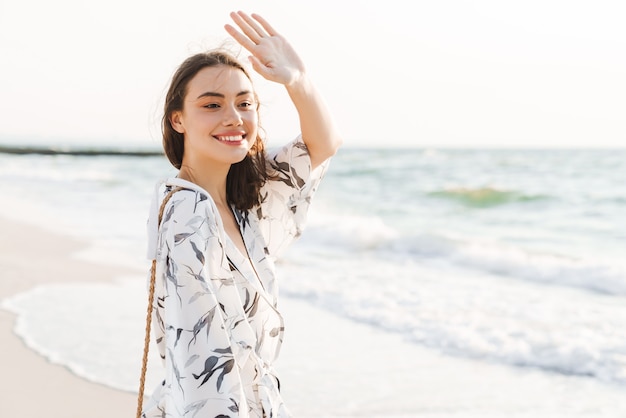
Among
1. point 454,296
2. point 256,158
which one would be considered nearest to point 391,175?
point 454,296

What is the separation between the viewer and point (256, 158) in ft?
8.30

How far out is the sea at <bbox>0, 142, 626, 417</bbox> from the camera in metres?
Result: 5.88

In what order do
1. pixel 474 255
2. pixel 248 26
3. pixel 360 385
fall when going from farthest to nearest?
pixel 474 255 → pixel 360 385 → pixel 248 26

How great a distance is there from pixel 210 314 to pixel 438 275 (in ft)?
24.8

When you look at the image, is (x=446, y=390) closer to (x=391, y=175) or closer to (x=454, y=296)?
(x=454, y=296)

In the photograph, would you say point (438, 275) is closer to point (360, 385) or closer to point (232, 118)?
point (360, 385)

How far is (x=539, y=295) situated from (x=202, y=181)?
6.61 m

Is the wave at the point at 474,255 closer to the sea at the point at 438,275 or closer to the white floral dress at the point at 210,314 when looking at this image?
the sea at the point at 438,275

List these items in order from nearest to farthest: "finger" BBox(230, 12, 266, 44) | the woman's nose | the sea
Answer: the woman's nose < "finger" BBox(230, 12, 266, 44) < the sea

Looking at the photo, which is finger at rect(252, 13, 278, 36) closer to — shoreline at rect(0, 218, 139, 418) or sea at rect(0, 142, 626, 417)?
shoreline at rect(0, 218, 139, 418)

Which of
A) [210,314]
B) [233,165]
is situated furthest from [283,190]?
[210,314]

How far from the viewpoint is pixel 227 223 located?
236 cm

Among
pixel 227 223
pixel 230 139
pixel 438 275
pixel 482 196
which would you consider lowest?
pixel 482 196

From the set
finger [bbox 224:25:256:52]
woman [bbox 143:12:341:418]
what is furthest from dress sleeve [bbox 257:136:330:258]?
finger [bbox 224:25:256:52]
